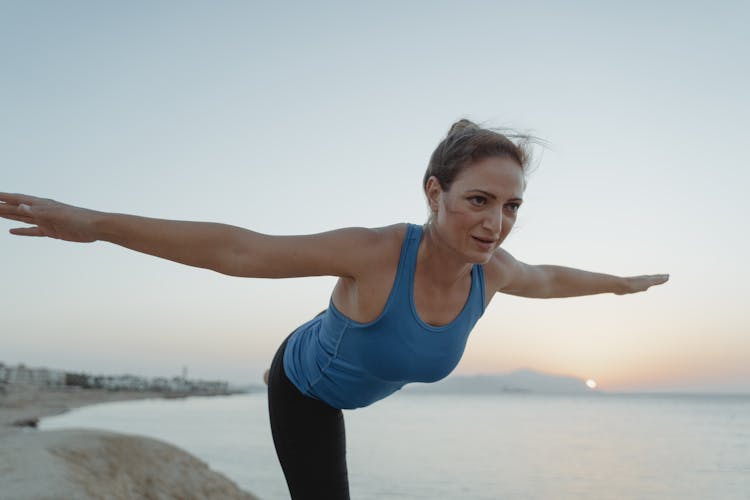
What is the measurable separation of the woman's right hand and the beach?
3.27m

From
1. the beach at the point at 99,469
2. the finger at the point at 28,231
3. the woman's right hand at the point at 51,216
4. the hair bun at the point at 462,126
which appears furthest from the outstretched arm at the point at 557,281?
the beach at the point at 99,469

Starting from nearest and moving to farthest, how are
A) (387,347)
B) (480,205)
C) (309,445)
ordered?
(480,205) → (387,347) → (309,445)

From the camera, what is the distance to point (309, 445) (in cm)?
304

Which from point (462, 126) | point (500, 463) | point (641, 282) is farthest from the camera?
point (500, 463)

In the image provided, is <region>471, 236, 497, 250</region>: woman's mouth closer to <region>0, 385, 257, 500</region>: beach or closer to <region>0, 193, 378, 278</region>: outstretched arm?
<region>0, 193, 378, 278</region>: outstretched arm

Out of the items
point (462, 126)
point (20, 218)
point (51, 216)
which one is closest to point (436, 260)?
point (462, 126)

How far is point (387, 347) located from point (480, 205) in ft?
2.17

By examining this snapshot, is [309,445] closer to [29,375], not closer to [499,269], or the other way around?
[499,269]

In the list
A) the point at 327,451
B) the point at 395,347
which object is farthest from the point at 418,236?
the point at 327,451

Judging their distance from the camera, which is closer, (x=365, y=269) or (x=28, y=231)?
(x=28, y=231)

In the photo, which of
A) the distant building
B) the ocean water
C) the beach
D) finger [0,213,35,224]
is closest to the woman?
finger [0,213,35,224]

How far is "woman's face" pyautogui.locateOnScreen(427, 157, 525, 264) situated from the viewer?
2451 millimetres

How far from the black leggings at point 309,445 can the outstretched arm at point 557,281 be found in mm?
1050

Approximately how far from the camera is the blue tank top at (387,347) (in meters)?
2.56
